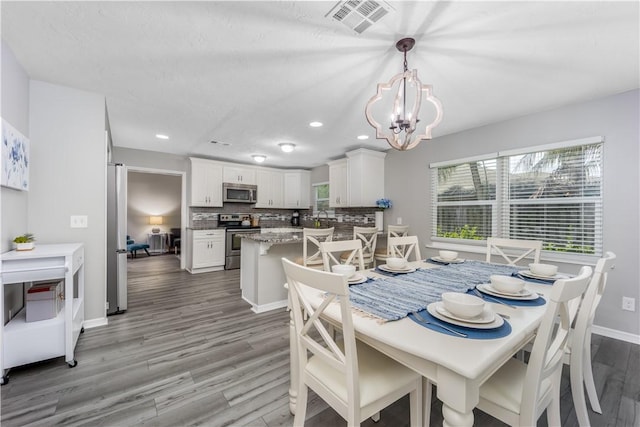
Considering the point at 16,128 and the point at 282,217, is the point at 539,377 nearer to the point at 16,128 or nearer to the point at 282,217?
the point at 16,128

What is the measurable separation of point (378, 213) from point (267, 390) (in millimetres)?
3512

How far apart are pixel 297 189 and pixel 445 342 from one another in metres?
5.71

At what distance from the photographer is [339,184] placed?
200 inches

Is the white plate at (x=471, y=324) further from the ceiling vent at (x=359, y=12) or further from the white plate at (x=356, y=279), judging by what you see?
the ceiling vent at (x=359, y=12)

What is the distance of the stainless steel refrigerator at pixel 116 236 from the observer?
289 centimetres

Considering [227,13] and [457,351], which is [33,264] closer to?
[227,13]

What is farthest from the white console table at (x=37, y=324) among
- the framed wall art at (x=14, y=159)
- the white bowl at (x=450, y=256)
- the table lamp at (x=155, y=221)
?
the table lamp at (x=155, y=221)

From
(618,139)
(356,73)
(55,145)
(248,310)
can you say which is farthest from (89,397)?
(618,139)

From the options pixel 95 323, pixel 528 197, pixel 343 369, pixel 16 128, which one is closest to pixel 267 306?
pixel 95 323

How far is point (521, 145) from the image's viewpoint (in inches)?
123

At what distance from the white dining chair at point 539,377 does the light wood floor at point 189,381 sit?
1.78ft

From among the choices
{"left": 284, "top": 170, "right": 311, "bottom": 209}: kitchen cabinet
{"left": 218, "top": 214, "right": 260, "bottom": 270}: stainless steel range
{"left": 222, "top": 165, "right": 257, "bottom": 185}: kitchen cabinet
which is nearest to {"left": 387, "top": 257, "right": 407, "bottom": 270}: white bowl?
{"left": 218, "top": 214, "right": 260, "bottom": 270}: stainless steel range

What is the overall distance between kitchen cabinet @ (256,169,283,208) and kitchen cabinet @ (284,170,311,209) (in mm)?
147

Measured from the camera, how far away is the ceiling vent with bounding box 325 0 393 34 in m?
1.47
